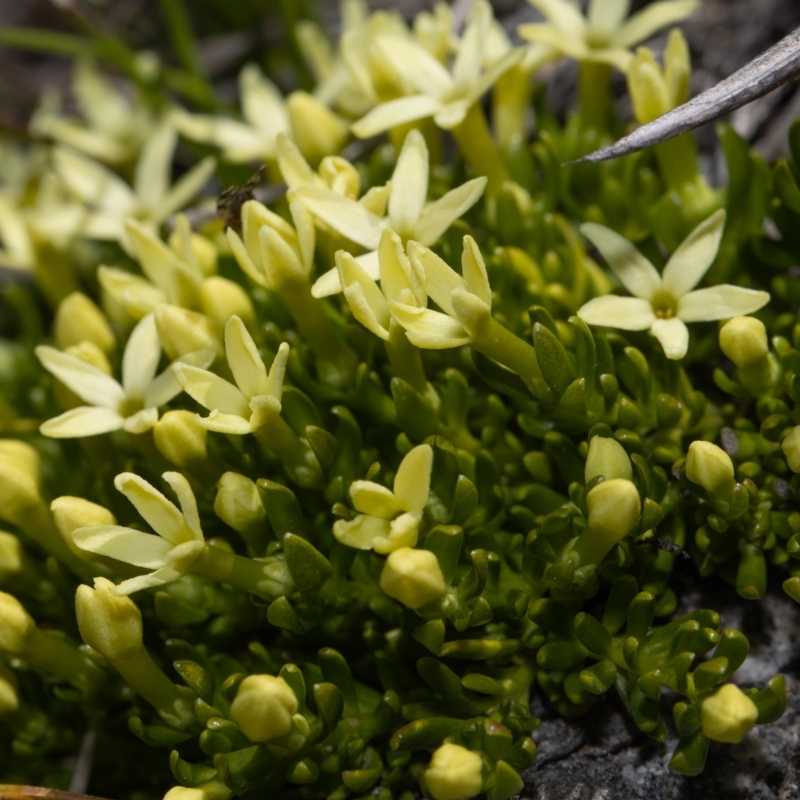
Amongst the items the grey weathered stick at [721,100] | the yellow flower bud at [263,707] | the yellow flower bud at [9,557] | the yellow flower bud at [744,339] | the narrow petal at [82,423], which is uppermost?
the grey weathered stick at [721,100]

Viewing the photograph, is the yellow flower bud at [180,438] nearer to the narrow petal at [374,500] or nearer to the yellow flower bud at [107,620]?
the yellow flower bud at [107,620]

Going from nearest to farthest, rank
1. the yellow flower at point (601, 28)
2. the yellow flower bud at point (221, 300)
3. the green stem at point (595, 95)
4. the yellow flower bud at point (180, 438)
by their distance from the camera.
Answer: the yellow flower bud at point (180, 438) → the yellow flower bud at point (221, 300) → the yellow flower at point (601, 28) → the green stem at point (595, 95)

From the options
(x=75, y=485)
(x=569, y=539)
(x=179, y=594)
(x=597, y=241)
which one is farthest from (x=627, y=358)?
(x=75, y=485)

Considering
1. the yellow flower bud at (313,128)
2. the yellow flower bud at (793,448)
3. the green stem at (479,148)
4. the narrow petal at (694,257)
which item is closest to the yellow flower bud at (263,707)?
the yellow flower bud at (793,448)

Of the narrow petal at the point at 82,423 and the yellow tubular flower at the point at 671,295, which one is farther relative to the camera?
the narrow petal at the point at 82,423

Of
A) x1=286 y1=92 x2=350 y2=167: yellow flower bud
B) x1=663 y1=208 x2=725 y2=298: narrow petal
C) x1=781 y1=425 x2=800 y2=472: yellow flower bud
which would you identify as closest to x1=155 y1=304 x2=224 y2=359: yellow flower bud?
x1=286 y1=92 x2=350 y2=167: yellow flower bud

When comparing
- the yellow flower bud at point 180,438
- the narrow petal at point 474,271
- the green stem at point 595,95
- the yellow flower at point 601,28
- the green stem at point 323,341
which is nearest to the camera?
the narrow petal at point 474,271

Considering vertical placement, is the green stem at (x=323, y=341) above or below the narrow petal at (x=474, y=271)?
below
